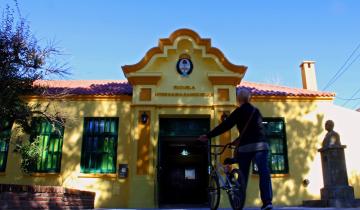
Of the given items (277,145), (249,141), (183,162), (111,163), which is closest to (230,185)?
(249,141)

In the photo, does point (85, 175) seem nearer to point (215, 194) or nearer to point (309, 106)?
point (215, 194)

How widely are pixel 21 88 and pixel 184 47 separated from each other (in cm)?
Answer: 629

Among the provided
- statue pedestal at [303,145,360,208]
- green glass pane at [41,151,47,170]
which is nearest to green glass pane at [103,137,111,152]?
green glass pane at [41,151,47,170]

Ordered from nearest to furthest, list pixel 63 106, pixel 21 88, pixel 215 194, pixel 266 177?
pixel 266 177
pixel 215 194
pixel 21 88
pixel 63 106

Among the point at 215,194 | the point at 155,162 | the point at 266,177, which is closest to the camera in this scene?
the point at 266,177

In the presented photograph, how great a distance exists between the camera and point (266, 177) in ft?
18.5

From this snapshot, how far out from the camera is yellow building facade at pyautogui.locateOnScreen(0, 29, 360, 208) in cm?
1306

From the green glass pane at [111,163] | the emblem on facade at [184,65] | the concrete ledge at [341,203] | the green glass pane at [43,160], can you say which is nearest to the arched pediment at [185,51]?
the emblem on facade at [184,65]

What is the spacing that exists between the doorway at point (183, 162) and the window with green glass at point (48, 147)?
380cm

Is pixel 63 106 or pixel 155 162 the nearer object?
pixel 155 162

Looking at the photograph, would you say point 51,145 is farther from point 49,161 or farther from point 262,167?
point 262,167

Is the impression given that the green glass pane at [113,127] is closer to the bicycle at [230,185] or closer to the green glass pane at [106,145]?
the green glass pane at [106,145]

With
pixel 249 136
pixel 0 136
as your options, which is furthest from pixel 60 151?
pixel 249 136

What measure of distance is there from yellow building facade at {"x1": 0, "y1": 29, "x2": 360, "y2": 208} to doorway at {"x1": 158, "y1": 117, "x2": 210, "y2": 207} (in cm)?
5
